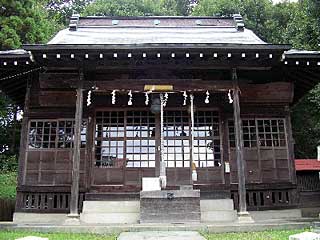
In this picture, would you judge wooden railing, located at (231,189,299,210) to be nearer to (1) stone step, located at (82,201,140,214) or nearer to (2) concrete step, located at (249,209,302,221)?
(2) concrete step, located at (249,209,302,221)

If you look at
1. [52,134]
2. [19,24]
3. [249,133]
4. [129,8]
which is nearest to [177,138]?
[249,133]

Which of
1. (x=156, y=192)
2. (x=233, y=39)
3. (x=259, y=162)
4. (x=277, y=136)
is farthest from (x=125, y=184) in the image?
(x=233, y=39)

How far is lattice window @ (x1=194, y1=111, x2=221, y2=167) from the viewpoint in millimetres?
11289

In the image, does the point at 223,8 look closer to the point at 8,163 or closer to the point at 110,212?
the point at 8,163

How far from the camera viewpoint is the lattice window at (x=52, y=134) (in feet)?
37.0

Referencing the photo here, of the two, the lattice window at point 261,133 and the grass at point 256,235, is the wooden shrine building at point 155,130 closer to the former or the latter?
the lattice window at point 261,133

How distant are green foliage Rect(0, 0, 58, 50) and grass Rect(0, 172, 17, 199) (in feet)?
24.0

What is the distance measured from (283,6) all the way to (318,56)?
17763 mm

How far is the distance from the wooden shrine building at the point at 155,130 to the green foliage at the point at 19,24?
532cm

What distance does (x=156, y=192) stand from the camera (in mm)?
9148

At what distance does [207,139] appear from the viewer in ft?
37.6

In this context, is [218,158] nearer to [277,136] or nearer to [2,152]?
[277,136]

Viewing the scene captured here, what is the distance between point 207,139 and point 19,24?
11481 millimetres

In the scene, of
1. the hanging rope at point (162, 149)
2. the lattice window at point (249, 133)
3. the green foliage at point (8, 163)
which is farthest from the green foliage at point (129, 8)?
the lattice window at point (249, 133)
